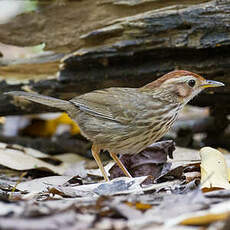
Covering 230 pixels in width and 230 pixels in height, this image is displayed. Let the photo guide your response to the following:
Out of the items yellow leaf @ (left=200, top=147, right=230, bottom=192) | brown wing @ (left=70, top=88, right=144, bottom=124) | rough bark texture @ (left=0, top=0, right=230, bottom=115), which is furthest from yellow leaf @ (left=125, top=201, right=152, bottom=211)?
rough bark texture @ (left=0, top=0, right=230, bottom=115)

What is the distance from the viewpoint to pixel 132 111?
4812 millimetres

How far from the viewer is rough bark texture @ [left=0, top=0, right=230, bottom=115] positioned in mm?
4949

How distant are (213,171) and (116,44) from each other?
1999 millimetres

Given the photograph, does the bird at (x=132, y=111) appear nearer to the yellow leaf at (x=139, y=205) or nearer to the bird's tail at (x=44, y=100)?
the bird's tail at (x=44, y=100)

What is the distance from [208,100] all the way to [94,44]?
1.71m

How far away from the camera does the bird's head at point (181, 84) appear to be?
191 inches

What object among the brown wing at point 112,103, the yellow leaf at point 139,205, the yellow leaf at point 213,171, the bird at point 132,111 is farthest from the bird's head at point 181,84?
the yellow leaf at point 139,205

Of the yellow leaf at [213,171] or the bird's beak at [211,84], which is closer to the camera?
the yellow leaf at [213,171]

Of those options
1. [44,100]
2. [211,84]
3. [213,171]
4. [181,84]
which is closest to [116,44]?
[181,84]

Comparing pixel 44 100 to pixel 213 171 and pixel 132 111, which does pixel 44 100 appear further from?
pixel 213 171

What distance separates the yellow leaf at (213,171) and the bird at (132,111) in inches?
27.5

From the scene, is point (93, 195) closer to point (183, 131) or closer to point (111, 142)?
point (111, 142)

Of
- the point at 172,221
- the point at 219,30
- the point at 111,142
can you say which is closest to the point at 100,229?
the point at 172,221

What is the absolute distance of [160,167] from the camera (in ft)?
15.8
